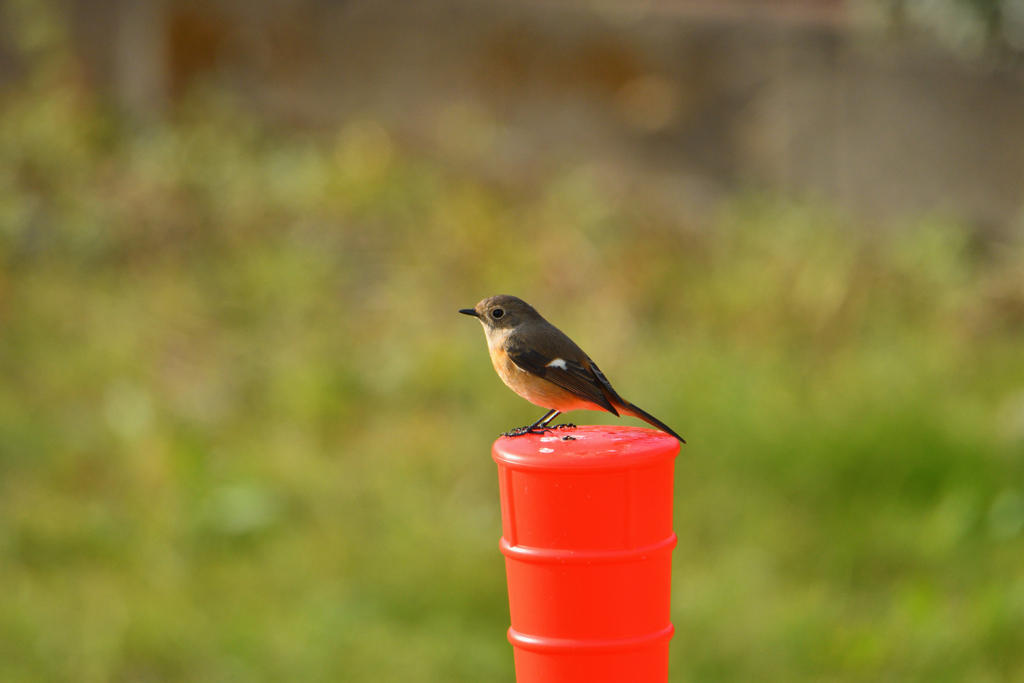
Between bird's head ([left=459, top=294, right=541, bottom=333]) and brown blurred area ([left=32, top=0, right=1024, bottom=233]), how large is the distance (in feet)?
20.0

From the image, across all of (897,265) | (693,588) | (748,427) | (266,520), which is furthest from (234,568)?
(897,265)

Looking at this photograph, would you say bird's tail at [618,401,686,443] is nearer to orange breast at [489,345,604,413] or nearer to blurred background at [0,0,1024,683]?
orange breast at [489,345,604,413]

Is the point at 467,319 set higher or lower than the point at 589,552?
lower

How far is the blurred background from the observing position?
4.56 m

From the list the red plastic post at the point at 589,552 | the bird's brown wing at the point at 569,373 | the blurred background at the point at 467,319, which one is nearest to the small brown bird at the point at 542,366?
the bird's brown wing at the point at 569,373

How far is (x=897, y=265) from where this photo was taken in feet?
23.6

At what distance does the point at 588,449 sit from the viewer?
6.43 feet

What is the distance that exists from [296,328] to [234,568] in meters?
2.32

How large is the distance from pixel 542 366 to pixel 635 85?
694cm

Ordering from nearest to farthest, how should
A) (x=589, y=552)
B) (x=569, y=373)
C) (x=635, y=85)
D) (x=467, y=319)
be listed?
1. (x=589, y=552)
2. (x=569, y=373)
3. (x=467, y=319)
4. (x=635, y=85)

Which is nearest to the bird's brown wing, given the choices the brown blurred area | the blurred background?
the blurred background

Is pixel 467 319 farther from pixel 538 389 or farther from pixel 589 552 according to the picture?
pixel 589 552

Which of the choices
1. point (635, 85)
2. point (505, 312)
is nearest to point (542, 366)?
point (505, 312)

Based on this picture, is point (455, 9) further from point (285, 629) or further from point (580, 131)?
point (285, 629)
